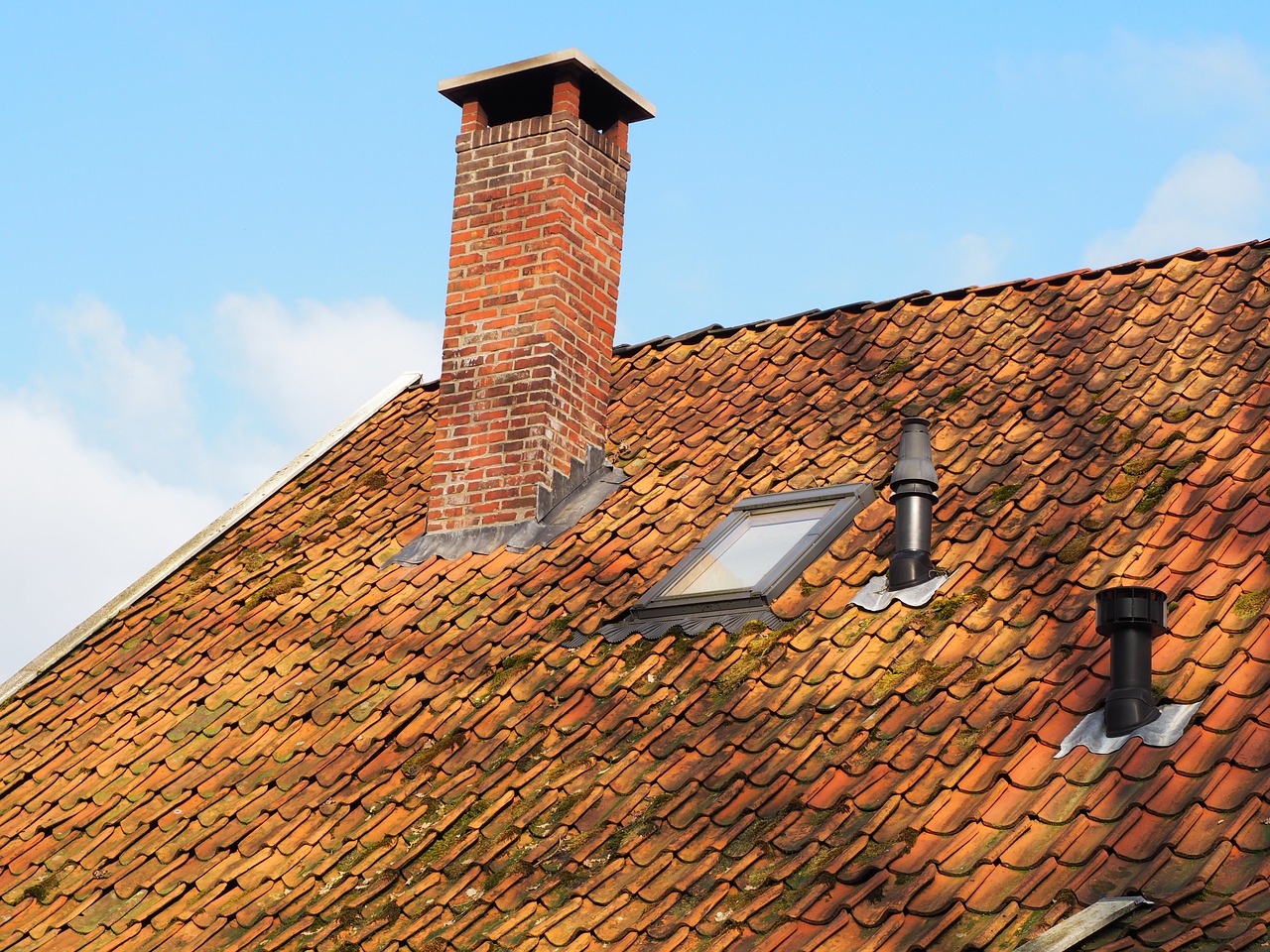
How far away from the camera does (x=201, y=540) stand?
11359mm

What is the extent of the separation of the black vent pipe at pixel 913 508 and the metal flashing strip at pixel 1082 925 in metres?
2.54

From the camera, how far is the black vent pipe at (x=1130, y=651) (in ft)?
20.4

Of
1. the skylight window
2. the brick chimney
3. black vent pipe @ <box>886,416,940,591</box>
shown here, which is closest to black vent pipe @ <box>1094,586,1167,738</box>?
black vent pipe @ <box>886,416,940,591</box>

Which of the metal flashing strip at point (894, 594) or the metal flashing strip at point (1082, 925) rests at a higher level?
the metal flashing strip at point (894, 594)

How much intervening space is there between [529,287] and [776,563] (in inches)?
117

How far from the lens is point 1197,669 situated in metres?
6.32

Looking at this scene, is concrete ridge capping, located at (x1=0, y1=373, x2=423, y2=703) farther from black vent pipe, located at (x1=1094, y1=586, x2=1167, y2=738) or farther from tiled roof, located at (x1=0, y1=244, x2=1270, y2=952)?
black vent pipe, located at (x1=1094, y1=586, x2=1167, y2=738)

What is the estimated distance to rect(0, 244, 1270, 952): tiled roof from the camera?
6.02 m

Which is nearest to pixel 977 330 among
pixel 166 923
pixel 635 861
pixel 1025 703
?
pixel 1025 703

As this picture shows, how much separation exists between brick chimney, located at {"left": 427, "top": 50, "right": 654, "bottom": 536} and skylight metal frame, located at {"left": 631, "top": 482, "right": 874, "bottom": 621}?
4.77 ft

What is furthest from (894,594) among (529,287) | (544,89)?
(544,89)

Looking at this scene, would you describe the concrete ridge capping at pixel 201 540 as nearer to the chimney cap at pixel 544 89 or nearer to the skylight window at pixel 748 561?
the chimney cap at pixel 544 89

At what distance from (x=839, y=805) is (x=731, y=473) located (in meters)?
3.18

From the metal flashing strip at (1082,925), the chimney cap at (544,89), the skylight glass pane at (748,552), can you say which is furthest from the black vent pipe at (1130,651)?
the chimney cap at (544,89)
